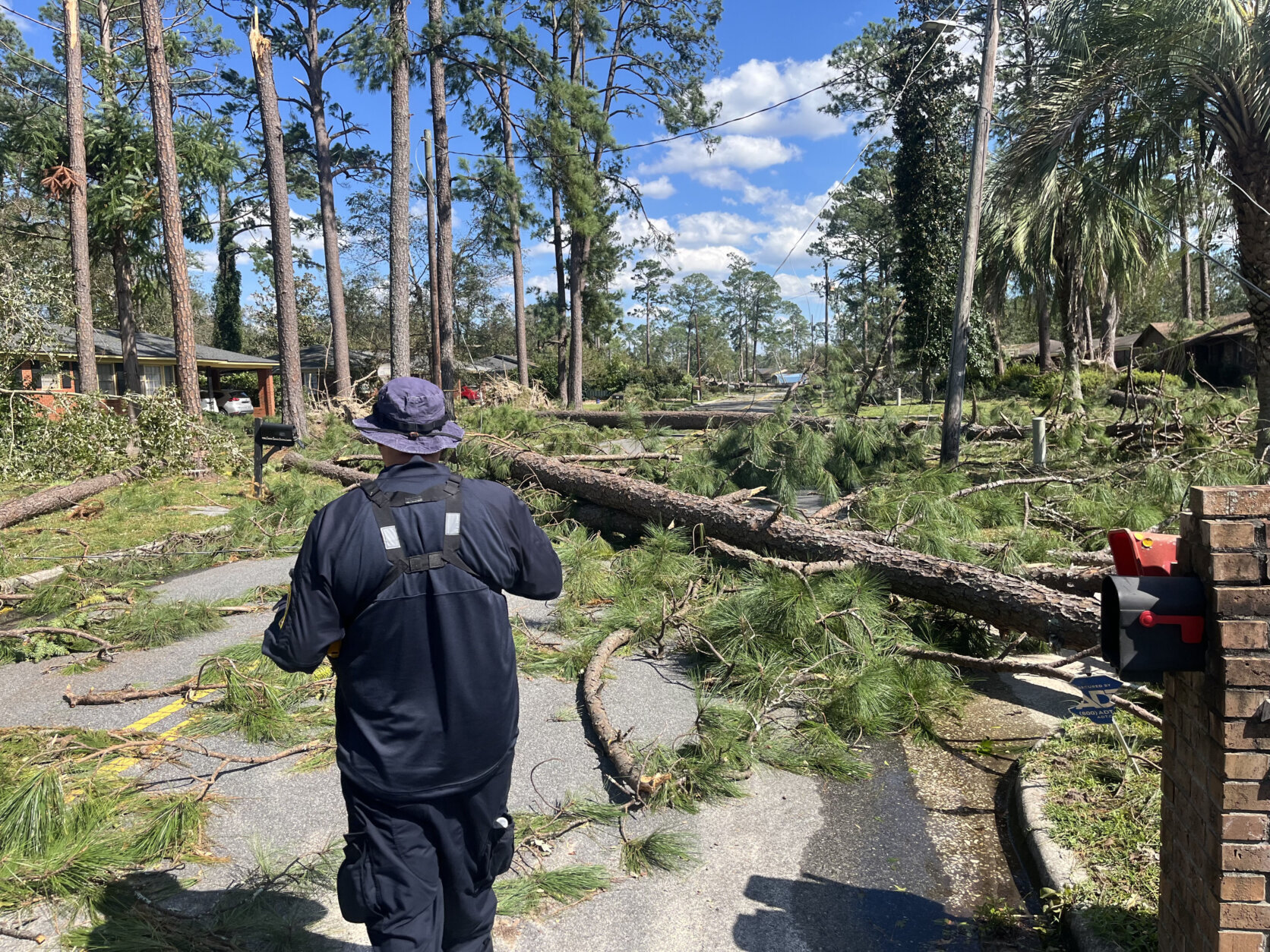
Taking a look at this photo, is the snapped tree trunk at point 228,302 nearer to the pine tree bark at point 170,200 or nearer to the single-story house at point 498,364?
the single-story house at point 498,364

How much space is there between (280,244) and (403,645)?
663 inches

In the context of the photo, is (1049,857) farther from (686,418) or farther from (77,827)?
(686,418)

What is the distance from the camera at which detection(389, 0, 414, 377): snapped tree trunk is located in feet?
51.0

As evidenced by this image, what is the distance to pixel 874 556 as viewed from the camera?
5262 millimetres

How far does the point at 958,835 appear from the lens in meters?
3.29

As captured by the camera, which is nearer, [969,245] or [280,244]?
[969,245]

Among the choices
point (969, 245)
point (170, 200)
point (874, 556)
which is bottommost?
point (874, 556)

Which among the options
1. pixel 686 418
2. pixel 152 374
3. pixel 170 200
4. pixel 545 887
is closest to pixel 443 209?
pixel 170 200

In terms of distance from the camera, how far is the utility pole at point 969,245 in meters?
9.34

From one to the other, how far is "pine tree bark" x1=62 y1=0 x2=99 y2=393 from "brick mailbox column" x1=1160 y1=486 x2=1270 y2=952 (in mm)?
20106

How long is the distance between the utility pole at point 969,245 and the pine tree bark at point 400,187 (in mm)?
10134

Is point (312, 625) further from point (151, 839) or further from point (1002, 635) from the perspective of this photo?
point (1002, 635)

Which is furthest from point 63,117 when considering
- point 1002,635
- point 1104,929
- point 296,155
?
point 1104,929

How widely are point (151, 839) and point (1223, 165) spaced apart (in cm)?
1133
